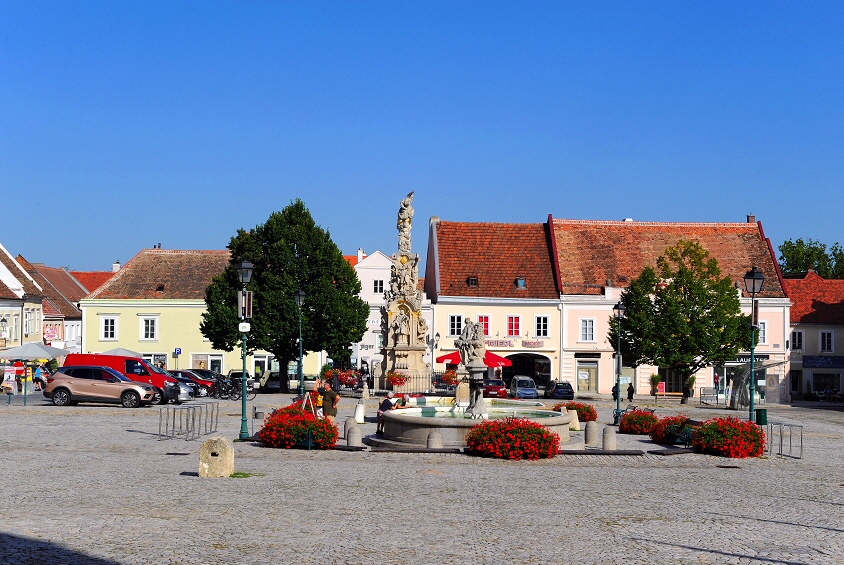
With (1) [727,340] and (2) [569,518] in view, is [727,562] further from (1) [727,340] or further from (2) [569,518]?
(1) [727,340]

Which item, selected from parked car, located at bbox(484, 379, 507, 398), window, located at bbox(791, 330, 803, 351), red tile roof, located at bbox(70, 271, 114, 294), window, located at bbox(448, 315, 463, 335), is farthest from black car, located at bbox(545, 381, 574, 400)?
red tile roof, located at bbox(70, 271, 114, 294)

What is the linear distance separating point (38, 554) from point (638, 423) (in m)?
21.0

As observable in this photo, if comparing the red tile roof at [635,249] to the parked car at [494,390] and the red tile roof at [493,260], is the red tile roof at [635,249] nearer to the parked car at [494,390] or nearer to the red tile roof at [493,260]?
the red tile roof at [493,260]

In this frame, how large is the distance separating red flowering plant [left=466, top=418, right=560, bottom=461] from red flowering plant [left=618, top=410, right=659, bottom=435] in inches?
300

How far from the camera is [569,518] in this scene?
45.0 ft

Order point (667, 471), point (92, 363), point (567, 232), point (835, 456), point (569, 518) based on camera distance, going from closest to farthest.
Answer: point (569, 518), point (667, 471), point (835, 456), point (92, 363), point (567, 232)

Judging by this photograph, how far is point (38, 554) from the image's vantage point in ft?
34.3

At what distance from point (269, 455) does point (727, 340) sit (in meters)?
33.6

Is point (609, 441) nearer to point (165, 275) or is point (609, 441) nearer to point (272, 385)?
point (272, 385)

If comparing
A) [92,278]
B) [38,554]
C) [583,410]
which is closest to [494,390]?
[583,410]

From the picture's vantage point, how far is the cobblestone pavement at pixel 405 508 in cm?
1116

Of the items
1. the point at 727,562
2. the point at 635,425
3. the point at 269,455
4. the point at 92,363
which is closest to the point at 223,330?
the point at 92,363

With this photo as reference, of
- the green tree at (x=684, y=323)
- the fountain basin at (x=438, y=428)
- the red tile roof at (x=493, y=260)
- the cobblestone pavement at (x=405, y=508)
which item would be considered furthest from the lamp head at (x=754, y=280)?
the red tile roof at (x=493, y=260)

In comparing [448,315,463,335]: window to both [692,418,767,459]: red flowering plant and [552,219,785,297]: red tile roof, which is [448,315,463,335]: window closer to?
[552,219,785,297]: red tile roof
